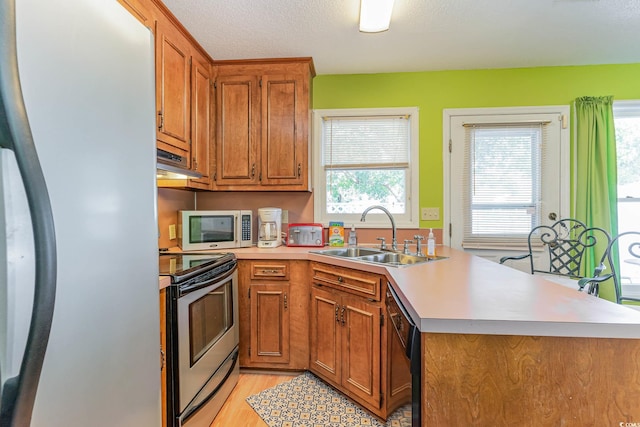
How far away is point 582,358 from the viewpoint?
81 centimetres

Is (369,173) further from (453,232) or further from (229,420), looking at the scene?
(229,420)

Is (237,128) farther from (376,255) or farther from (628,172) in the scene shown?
(628,172)

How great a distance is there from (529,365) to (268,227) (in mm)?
1878

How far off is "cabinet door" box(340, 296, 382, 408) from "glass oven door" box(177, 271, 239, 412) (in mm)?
737

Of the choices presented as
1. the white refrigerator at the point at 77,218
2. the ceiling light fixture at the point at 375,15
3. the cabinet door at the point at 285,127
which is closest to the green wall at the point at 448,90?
the cabinet door at the point at 285,127

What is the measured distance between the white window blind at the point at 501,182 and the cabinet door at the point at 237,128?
1864mm

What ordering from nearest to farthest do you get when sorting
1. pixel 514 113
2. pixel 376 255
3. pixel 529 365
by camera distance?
pixel 529 365 → pixel 376 255 → pixel 514 113

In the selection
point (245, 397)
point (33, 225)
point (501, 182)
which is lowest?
point (245, 397)

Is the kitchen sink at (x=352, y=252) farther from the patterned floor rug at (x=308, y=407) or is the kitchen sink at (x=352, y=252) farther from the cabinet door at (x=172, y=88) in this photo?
the cabinet door at (x=172, y=88)

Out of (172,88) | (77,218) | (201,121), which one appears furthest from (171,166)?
(77,218)

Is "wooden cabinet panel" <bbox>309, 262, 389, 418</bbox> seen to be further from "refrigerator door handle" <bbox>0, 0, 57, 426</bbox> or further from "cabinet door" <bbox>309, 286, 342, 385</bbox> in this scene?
"refrigerator door handle" <bbox>0, 0, 57, 426</bbox>

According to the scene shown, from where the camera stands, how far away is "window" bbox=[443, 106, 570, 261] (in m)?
2.48

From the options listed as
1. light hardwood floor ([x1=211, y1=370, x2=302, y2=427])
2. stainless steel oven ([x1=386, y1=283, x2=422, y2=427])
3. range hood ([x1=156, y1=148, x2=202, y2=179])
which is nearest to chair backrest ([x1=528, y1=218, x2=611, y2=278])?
stainless steel oven ([x1=386, y1=283, x2=422, y2=427])

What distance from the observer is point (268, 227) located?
2.38 meters
